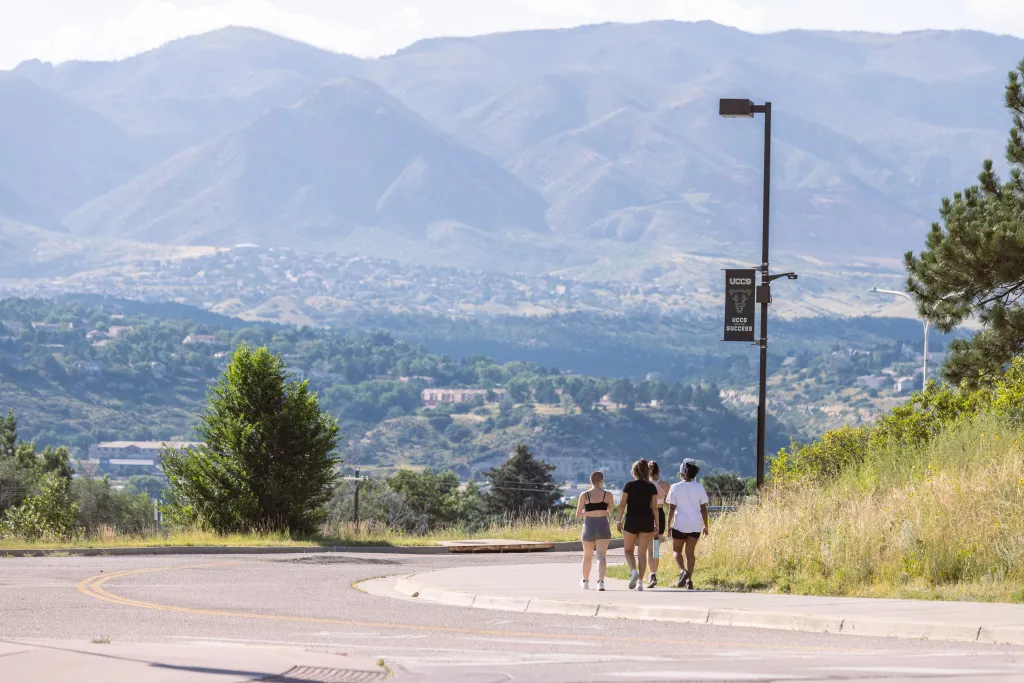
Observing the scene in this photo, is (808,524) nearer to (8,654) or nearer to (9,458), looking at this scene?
(8,654)

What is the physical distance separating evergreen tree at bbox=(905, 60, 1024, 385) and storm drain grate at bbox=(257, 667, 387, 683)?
1700cm

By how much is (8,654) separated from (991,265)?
61.3 ft

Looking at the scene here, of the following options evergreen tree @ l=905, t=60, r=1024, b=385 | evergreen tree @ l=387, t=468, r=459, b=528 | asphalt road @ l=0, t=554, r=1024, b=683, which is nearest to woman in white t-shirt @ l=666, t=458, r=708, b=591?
asphalt road @ l=0, t=554, r=1024, b=683

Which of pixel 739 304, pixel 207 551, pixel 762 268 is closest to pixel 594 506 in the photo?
pixel 739 304

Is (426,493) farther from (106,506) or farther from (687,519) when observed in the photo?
(687,519)

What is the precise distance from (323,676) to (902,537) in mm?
9104

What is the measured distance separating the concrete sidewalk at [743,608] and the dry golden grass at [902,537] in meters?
0.88

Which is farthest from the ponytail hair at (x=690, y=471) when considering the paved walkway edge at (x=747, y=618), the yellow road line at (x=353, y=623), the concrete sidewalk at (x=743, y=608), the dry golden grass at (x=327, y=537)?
the dry golden grass at (x=327, y=537)

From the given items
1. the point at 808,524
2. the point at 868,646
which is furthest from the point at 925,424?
the point at 868,646

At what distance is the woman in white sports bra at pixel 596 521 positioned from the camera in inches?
742

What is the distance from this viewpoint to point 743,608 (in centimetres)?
1584

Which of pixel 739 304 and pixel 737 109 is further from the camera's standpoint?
pixel 739 304

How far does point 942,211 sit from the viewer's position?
27.9 metres

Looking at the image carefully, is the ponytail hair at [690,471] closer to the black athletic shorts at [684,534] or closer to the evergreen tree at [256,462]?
the black athletic shorts at [684,534]
